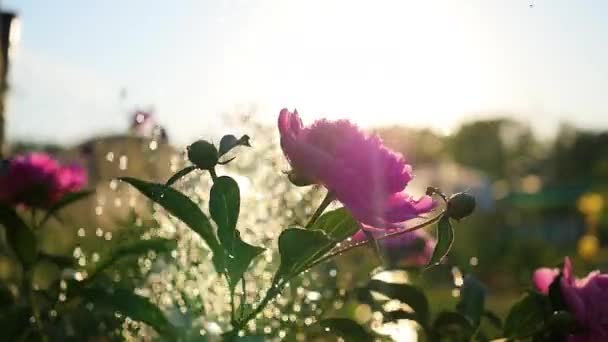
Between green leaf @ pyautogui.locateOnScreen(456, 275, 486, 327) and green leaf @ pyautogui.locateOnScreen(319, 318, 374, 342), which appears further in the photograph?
green leaf @ pyautogui.locateOnScreen(456, 275, 486, 327)

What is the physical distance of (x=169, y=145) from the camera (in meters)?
0.97

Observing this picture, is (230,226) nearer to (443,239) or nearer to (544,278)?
(443,239)

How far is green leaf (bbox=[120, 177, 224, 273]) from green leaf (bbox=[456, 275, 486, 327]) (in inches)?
12.2

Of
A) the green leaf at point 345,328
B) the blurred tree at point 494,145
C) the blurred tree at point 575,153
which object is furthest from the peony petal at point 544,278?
the blurred tree at point 494,145

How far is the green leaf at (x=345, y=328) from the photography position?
0.70 metres

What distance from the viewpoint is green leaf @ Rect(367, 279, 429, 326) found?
33.6 inches

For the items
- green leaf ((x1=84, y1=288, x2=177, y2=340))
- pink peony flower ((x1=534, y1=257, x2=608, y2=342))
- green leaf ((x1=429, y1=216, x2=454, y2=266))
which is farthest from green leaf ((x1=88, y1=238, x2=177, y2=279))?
pink peony flower ((x1=534, y1=257, x2=608, y2=342))

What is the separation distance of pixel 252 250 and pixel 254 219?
6.6 inches

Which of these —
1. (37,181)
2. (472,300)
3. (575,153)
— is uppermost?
(37,181)

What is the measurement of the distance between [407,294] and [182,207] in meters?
0.30

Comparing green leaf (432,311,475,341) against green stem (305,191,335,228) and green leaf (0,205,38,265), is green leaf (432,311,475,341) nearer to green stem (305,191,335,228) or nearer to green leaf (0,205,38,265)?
green stem (305,191,335,228)

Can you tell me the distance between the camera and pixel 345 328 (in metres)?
0.70

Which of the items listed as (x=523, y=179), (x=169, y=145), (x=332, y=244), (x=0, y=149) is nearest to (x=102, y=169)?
(x=0, y=149)

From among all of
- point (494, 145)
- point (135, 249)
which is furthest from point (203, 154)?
point (494, 145)
